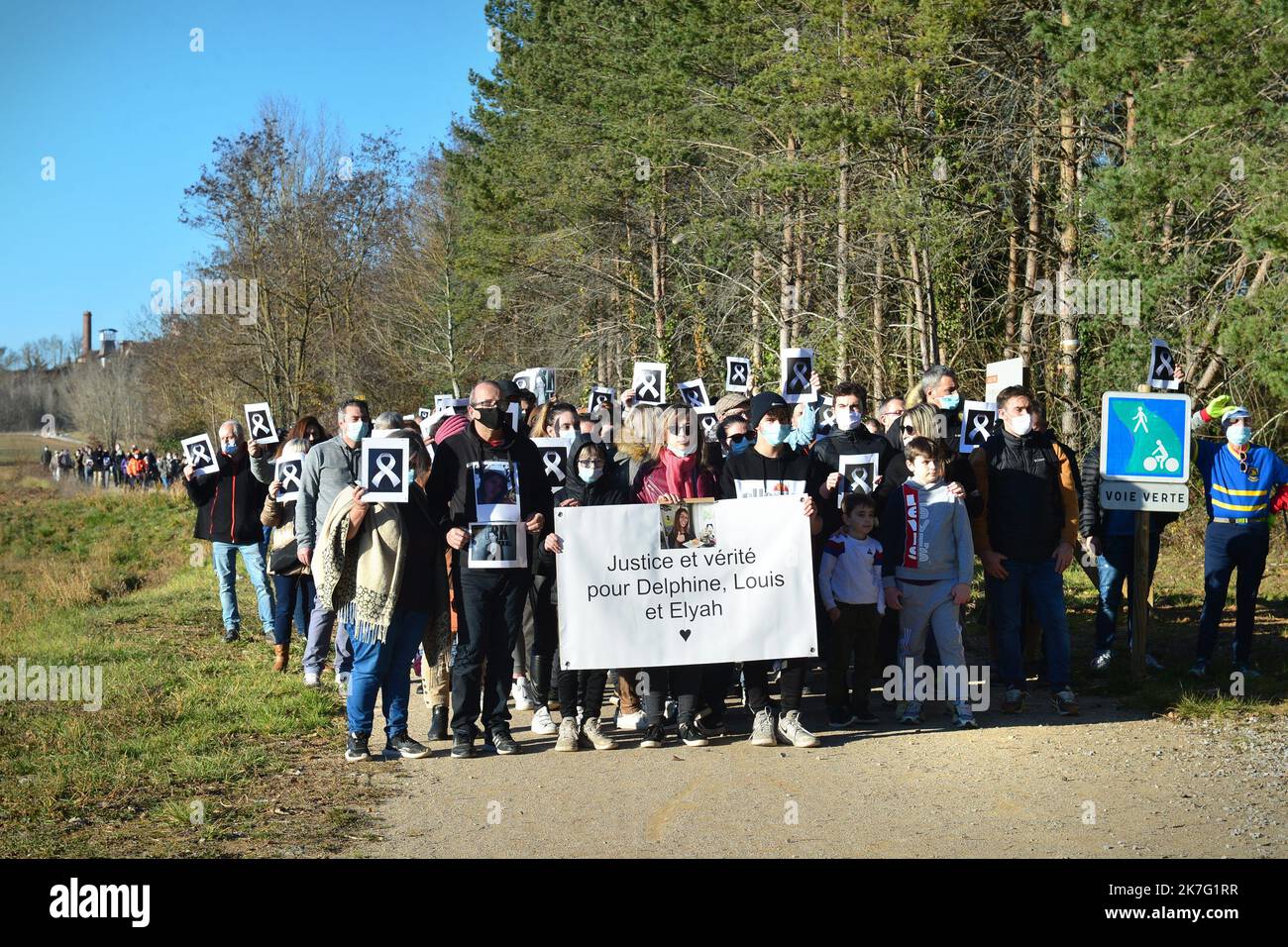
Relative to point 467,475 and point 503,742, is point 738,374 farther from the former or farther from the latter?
point 503,742

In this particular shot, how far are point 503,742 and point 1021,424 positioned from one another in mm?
4385

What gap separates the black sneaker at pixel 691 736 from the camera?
28.9 feet

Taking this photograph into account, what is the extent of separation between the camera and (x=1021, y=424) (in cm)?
951

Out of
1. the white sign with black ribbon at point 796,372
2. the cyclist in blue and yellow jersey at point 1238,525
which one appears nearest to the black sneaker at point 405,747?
the white sign with black ribbon at point 796,372

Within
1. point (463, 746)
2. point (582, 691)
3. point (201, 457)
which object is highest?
point (201, 457)

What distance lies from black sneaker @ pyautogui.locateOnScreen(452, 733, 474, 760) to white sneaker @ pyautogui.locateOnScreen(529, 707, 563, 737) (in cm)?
84

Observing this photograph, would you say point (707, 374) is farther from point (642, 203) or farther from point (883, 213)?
point (883, 213)

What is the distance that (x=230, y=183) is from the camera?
4381 centimetres

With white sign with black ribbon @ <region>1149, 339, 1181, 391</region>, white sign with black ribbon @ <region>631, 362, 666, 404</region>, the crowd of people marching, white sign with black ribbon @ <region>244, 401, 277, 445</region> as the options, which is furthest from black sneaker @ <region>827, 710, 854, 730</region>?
white sign with black ribbon @ <region>244, 401, 277, 445</region>

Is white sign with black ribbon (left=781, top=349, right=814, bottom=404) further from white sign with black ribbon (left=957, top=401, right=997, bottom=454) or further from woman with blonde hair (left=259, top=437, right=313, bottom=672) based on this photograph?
woman with blonde hair (left=259, top=437, right=313, bottom=672)

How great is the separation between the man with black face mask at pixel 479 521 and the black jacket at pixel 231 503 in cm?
535

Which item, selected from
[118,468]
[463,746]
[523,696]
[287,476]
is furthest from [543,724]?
[118,468]

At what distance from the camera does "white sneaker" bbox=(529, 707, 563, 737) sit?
9.41 metres
